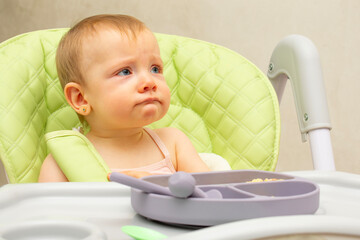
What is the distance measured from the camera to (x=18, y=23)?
2.06 metres

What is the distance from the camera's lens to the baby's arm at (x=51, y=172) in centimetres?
92

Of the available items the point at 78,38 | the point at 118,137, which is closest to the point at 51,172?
the point at 118,137

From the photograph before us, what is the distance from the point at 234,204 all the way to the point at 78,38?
0.63 meters

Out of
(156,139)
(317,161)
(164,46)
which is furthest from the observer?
(164,46)

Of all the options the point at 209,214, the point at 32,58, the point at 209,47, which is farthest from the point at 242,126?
the point at 209,214

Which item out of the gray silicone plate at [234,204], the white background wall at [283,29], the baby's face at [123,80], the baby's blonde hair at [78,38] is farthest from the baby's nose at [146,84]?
the white background wall at [283,29]

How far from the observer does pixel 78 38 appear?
1.00 m

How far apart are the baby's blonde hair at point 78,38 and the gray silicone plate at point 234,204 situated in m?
0.52

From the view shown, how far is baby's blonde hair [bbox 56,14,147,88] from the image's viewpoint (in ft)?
3.27

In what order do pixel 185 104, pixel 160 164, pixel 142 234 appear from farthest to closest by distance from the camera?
pixel 185 104
pixel 160 164
pixel 142 234

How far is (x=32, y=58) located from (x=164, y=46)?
0.30 m

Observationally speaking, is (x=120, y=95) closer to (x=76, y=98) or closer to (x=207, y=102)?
(x=76, y=98)

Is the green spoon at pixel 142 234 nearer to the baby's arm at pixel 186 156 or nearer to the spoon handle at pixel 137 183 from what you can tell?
the spoon handle at pixel 137 183

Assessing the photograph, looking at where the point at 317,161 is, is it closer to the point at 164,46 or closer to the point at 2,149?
the point at 164,46
